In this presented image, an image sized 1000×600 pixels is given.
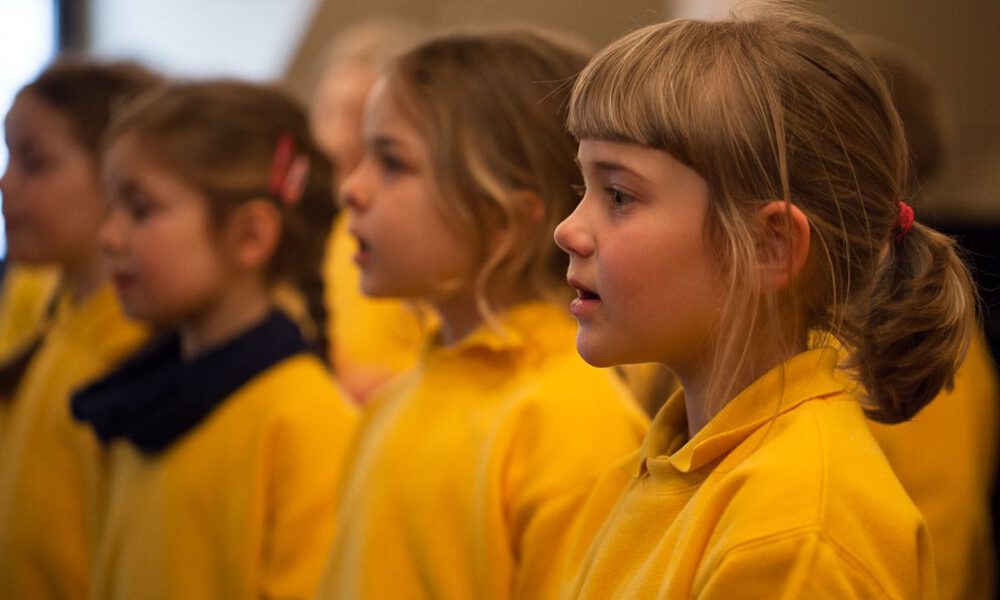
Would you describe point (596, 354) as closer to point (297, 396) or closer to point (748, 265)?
point (748, 265)

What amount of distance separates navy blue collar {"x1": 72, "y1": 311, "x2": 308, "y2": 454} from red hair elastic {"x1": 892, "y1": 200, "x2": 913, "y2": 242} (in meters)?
1.11

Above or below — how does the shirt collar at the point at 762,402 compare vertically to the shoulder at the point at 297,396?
above

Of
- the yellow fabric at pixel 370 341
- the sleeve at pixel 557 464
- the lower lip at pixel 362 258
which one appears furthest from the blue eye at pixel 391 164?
the yellow fabric at pixel 370 341

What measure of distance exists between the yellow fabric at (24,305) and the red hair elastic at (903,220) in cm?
189

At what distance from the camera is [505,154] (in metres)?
1.60

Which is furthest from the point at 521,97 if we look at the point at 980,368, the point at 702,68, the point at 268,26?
the point at 268,26

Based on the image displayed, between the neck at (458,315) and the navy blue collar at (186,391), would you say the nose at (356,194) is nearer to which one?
the neck at (458,315)

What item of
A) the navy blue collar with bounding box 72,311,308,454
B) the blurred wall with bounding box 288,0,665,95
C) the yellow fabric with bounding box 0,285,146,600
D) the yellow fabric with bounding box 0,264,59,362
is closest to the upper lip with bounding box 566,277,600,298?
the navy blue collar with bounding box 72,311,308,454

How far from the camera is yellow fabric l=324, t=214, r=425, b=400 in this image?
8.16ft

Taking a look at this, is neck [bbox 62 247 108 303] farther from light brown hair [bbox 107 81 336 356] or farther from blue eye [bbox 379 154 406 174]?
blue eye [bbox 379 154 406 174]

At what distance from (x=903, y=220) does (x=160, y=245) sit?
126 centimetres

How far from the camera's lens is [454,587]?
4.74 feet

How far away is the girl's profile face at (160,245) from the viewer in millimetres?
1948

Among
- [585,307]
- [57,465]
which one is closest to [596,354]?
[585,307]
